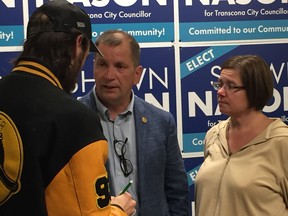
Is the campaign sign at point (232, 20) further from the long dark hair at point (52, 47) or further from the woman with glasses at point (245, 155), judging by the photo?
the long dark hair at point (52, 47)

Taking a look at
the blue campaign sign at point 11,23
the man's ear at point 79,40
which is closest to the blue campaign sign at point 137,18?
the blue campaign sign at point 11,23

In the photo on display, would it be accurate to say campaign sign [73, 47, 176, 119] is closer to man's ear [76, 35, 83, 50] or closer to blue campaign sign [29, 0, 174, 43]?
blue campaign sign [29, 0, 174, 43]

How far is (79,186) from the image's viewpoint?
47.5 inches

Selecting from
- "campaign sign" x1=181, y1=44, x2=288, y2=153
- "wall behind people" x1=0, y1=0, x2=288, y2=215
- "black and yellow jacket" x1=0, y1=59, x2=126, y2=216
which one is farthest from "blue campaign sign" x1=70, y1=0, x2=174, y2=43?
"black and yellow jacket" x1=0, y1=59, x2=126, y2=216

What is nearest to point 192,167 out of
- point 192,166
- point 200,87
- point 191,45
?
point 192,166

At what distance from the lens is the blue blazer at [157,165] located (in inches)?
79.6

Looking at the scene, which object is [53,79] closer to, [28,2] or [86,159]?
[86,159]

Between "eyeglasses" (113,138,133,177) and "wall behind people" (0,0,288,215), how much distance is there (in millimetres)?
929

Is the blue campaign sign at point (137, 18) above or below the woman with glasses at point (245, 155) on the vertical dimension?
above

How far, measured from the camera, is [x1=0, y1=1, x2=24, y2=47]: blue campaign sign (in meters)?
2.80

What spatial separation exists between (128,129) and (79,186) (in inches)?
34.2

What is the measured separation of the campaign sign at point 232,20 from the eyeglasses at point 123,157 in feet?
3.70

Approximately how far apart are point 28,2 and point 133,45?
101 cm

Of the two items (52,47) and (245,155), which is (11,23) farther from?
(52,47)
